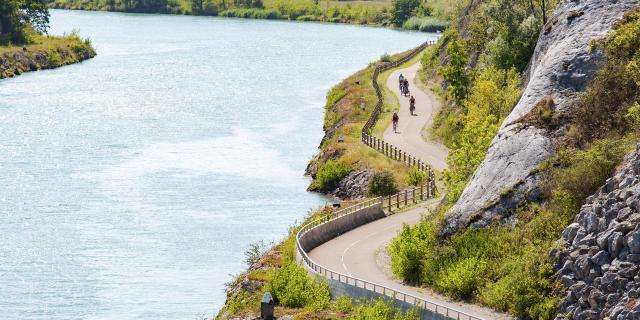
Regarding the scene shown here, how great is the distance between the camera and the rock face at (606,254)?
41.8 meters

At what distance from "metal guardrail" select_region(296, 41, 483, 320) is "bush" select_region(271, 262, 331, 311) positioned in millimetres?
693

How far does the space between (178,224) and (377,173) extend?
14.8 m

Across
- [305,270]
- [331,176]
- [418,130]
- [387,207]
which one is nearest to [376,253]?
[305,270]

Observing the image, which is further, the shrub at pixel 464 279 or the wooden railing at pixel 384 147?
the wooden railing at pixel 384 147

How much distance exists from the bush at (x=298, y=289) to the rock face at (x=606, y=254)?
A: 432 inches

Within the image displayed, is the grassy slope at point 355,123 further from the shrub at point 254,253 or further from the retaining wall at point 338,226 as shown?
the shrub at point 254,253

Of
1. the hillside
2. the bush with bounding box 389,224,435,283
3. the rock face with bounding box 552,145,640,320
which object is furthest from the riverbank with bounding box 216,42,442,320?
the hillside

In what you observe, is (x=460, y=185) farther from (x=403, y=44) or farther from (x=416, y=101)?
(x=403, y=44)

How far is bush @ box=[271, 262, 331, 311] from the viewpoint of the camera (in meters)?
50.1

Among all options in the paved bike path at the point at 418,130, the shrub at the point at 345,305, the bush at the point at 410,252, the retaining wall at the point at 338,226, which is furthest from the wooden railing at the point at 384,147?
the shrub at the point at 345,305

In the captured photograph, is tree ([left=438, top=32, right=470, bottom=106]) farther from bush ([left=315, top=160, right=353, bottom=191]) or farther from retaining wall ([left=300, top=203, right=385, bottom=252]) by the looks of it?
retaining wall ([left=300, top=203, right=385, bottom=252])

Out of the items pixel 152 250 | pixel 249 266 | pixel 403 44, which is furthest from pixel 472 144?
pixel 403 44

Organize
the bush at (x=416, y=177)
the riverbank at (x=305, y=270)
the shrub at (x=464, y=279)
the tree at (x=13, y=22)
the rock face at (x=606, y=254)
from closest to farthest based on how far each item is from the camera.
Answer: the rock face at (x=606, y=254), the shrub at (x=464, y=279), the riverbank at (x=305, y=270), the bush at (x=416, y=177), the tree at (x=13, y=22)

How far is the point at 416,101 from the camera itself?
109 metres
